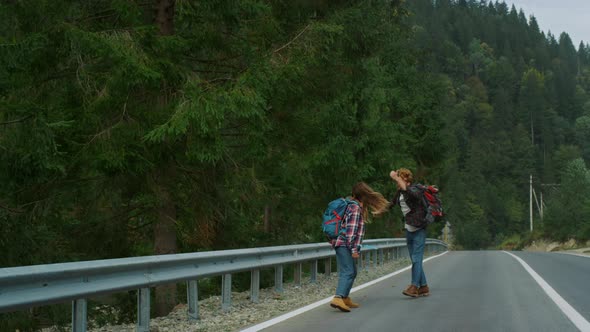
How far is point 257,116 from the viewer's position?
12.1 m

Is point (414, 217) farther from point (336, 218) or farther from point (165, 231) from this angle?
point (165, 231)

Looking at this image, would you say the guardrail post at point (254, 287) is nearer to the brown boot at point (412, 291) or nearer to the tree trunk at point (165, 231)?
the brown boot at point (412, 291)

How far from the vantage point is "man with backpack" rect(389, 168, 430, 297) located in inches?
446

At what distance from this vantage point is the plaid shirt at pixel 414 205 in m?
11.3

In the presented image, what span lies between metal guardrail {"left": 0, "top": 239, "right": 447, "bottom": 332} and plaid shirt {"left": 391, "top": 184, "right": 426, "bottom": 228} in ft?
7.21

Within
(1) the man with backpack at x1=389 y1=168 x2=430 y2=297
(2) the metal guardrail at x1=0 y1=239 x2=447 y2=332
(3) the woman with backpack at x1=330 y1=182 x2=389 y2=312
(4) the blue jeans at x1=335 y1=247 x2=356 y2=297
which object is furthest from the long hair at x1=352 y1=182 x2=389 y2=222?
(2) the metal guardrail at x1=0 y1=239 x2=447 y2=332

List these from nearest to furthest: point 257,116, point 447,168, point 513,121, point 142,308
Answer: point 142,308 → point 257,116 → point 447,168 → point 513,121

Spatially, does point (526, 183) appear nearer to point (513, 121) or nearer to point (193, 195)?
point (513, 121)

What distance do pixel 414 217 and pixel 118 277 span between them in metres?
5.47

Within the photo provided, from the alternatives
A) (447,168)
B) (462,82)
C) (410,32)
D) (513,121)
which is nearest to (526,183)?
(513,121)

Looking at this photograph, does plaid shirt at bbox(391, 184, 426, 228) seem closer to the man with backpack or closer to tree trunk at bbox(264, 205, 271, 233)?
the man with backpack

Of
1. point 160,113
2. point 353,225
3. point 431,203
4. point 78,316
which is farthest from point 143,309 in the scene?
point 431,203

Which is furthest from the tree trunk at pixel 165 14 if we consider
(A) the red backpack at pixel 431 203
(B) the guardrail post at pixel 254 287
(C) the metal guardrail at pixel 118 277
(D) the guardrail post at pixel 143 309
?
(D) the guardrail post at pixel 143 309

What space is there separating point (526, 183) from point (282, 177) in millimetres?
148365
